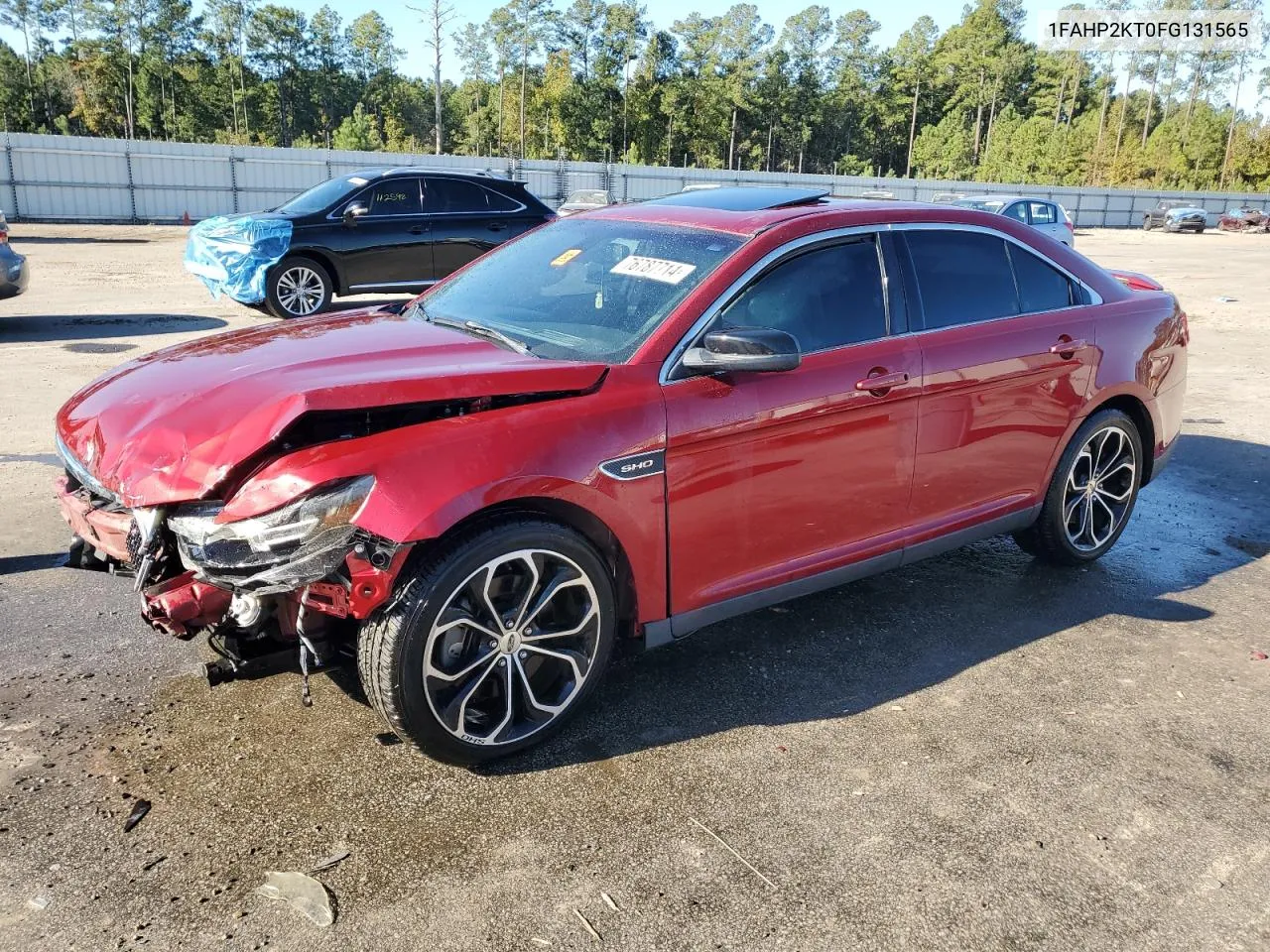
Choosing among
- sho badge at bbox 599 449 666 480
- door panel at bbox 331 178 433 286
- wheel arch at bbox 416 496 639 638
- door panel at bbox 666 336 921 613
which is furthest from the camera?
door panel at bbox 331 178 433 286

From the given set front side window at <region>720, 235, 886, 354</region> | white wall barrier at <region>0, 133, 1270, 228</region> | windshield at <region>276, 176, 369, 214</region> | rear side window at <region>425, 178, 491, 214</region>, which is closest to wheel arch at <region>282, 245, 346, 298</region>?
windshield at <region>276, 176, 369, 214</region>

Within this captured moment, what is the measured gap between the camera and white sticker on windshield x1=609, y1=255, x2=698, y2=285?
365 cm

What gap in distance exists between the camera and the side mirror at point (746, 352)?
3.27 metres

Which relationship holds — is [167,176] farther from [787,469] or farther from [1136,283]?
[787,469]

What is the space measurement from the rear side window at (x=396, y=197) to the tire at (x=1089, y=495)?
349 inches

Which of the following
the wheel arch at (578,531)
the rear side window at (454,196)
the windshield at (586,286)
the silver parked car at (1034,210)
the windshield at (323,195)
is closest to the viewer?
the wheel arch at (578,531)

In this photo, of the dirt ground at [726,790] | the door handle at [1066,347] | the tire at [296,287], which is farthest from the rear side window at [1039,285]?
the tire at [296,287]

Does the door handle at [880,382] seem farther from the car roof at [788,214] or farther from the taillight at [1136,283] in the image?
the taillight at [1136,283]

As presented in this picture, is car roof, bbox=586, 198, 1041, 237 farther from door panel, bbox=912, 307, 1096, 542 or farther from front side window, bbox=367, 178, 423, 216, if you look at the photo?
front side window, bbox=367, 178, 423, 216

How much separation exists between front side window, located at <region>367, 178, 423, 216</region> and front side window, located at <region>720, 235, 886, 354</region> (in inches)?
347

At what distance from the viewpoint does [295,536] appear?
2.74 meters

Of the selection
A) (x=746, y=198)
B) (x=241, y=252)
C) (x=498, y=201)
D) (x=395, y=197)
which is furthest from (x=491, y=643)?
(x=498, y=201)

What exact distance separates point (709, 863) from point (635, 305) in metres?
1.91

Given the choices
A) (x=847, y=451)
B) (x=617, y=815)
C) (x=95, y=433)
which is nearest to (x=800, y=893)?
(x=617, y=815)
